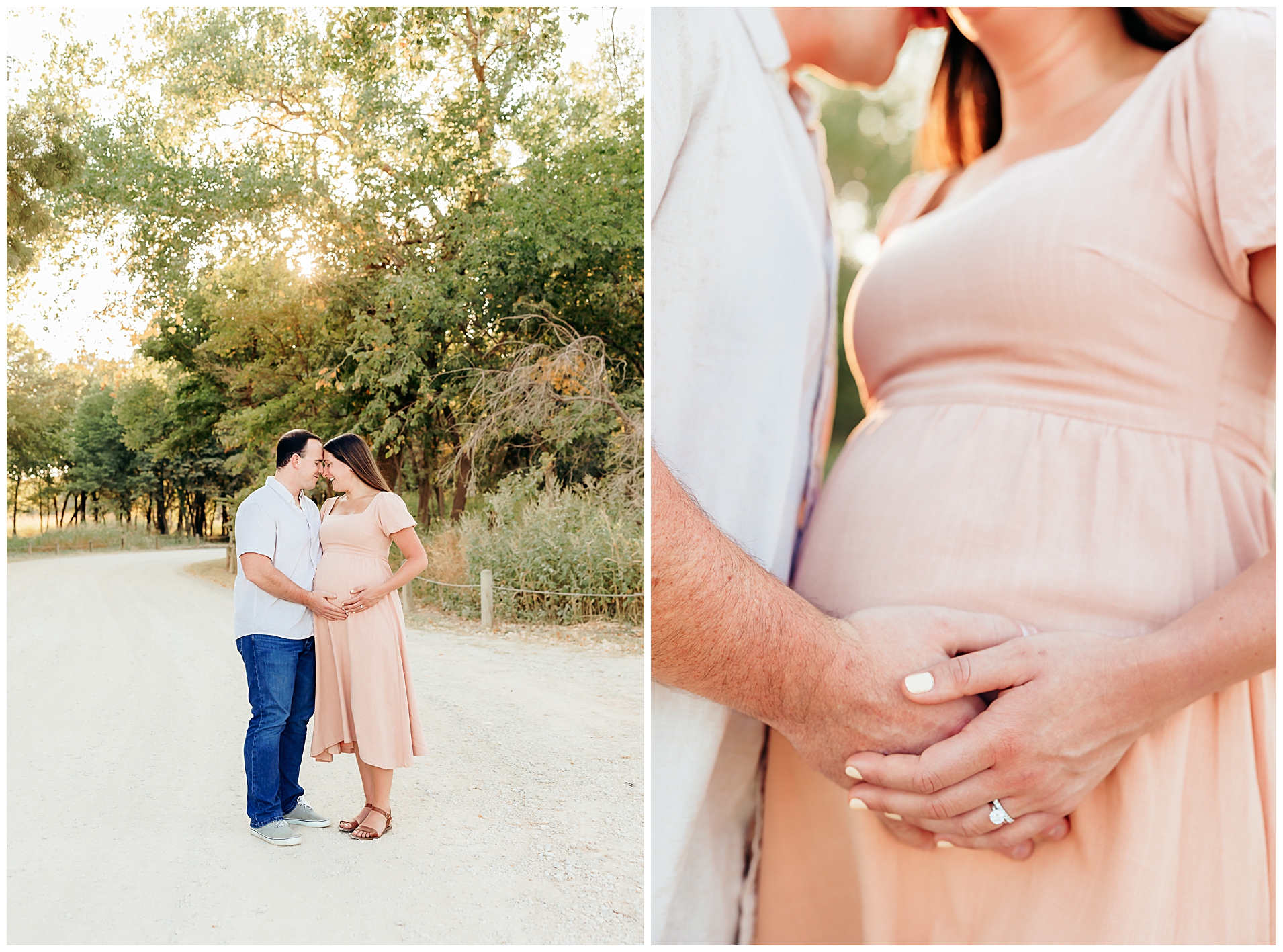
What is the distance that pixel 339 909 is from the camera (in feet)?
5.99

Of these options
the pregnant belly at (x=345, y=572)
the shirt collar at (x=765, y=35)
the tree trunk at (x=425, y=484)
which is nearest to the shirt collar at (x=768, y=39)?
the shirt collar at (x=765, y=35)

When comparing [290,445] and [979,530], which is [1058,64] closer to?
[979,530]

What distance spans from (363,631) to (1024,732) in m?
1.59

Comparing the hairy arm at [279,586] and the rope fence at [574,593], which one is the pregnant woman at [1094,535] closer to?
the hairy arm at [279,586]

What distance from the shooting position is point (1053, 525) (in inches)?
41.1

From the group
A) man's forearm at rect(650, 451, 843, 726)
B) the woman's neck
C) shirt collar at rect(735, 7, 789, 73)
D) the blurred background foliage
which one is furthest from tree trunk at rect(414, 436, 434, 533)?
the blurred background foliage

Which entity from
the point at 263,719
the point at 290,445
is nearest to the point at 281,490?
the point at 290,445

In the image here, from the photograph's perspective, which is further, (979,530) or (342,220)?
(342,220)

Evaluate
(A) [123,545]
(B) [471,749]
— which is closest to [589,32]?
(A) [123,545]

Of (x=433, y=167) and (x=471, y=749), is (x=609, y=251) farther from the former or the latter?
(x=471, y=749)

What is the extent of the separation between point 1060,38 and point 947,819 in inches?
47.9

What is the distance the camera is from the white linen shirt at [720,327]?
1078 mm

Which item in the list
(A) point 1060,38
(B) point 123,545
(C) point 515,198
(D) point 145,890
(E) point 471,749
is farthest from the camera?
(C) point 515,198

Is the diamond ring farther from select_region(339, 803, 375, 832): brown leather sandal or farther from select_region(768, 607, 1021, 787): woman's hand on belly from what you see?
select_region(339, 803, 375, 832): brown leather sandal
